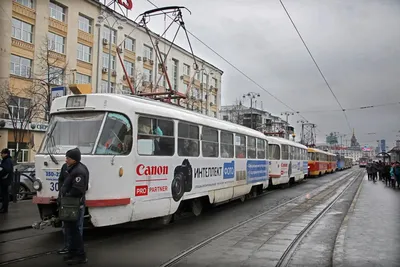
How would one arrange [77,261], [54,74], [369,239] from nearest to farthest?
[77,261] → [369,239] → [54,74]

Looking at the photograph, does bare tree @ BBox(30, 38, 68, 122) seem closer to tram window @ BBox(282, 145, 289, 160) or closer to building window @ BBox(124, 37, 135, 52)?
building window @ BBox(124, 37, 135, 52)

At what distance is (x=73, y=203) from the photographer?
614cm

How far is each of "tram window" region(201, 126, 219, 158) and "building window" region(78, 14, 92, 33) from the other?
25.4 meters

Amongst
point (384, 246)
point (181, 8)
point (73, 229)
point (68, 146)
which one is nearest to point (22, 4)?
point (181, 8)

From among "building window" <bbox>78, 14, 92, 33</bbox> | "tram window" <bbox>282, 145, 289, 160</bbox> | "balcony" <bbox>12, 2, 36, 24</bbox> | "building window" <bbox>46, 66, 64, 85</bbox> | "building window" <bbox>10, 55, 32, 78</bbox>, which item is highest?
"building window" <bbox>78, 14, 92, 33</bbox>

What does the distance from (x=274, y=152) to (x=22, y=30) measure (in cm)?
2007

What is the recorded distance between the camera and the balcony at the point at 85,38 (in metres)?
34.0

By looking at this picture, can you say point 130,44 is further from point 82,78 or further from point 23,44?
point 23,44

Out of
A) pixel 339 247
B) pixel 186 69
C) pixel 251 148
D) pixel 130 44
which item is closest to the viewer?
pixel 339 247

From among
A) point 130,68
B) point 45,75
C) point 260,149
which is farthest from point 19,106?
point 260,149

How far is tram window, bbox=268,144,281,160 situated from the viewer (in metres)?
21.8

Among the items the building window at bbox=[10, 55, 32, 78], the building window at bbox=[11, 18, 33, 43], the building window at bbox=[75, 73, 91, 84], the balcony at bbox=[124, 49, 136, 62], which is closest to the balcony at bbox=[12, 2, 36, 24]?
the building window at bbox=[11, 18, 33, 43]

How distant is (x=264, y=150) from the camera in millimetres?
18156

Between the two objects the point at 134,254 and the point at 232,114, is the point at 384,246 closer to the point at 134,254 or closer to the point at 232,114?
the point at 134,254
